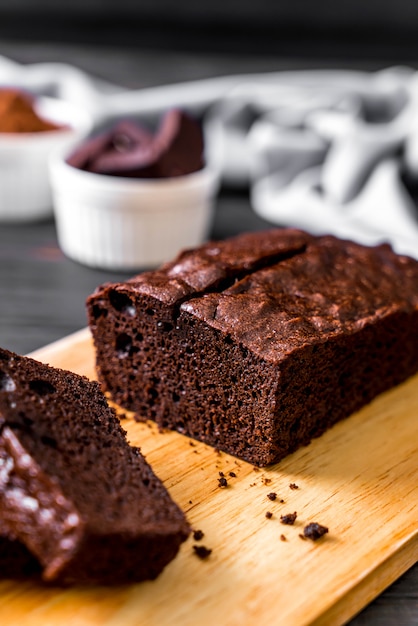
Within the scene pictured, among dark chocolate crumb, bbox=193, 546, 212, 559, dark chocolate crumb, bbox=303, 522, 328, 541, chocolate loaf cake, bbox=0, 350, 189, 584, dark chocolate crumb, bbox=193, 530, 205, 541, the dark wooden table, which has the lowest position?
the dark wooden table

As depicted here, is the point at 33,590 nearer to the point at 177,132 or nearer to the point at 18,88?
the point at 177,132

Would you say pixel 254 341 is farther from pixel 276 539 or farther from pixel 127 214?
pixel 127 214

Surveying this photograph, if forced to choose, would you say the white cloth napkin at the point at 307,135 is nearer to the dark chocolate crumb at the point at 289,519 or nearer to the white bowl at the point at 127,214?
the white bowl at the point at 127,214

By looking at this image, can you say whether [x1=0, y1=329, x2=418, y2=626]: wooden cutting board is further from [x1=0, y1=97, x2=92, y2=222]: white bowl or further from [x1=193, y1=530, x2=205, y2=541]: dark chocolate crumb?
[x1=0, y1=97, x2=92, y2=222]: white bowl

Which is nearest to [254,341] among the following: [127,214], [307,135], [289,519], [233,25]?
[289,519]

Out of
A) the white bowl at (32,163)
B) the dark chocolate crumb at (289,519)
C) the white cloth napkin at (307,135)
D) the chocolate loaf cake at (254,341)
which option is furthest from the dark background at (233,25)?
the dark chocolate crumb at (289,519)

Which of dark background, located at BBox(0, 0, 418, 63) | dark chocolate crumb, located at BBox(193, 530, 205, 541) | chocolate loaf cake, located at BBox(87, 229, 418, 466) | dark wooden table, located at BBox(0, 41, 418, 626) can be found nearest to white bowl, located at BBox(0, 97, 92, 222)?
dark wooden table, located at BBox(0, 41, 418, 626)
